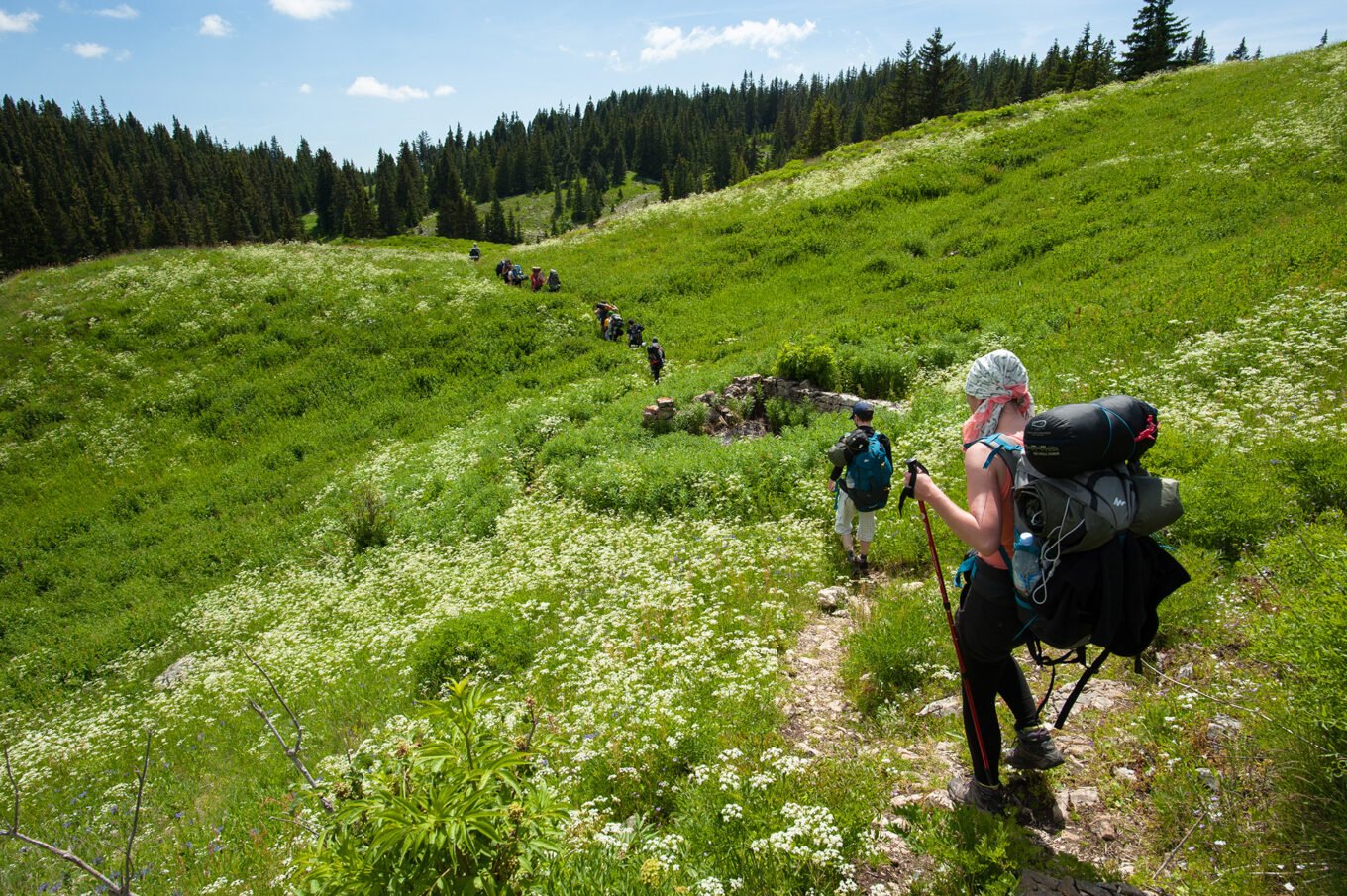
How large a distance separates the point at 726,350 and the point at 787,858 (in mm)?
17554

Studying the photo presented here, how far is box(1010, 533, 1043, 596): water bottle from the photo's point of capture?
3.09 m

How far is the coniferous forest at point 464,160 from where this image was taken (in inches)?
2677

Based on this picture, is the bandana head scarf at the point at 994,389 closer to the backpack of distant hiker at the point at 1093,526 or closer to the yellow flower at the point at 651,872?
A: the backpack of distant hiker at the point at 1093,526

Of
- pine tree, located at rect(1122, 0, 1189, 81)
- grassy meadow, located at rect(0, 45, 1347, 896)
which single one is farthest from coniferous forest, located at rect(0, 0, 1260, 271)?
grassy meadow, located at rect(0, 45, 1347, 896)

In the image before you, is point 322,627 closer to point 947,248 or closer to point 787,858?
point 787,858

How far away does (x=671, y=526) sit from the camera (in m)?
10.1

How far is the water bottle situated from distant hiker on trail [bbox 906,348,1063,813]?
0.56 feet

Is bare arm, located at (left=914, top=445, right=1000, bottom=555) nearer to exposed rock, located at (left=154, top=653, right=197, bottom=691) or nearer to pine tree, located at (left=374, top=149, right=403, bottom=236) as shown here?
exposed rock, located at (left=154, top=653, right=197, bottom=691)

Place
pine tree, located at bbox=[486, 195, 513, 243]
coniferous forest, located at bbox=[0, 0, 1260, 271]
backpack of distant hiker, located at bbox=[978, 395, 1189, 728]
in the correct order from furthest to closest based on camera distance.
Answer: pine tree, located at bbox=[486, 195, 513, 243], coniferous forest, located at bbox=[0, 0, 1260, 271], backpack of distant hiker, located at bbox=[978, 395, 1189, 728]

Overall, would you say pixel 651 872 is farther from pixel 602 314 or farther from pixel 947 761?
pixel 602 314

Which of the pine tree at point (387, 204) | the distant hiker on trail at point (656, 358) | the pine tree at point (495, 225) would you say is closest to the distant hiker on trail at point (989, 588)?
the distant hiker on trail at point (656, 358)

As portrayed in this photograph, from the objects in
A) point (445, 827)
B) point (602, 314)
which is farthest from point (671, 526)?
point (602, 314)

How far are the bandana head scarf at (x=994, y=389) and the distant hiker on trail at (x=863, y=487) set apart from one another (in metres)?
2.57

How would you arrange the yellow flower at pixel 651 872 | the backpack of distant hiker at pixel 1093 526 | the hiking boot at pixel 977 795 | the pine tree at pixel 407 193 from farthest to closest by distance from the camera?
the pine tree at pixel 407 193 → the hiking boot at pixel 977 795 → the yellow flower at pixel 651 872 → the backpack of distant hiker at pixel 1093 526
